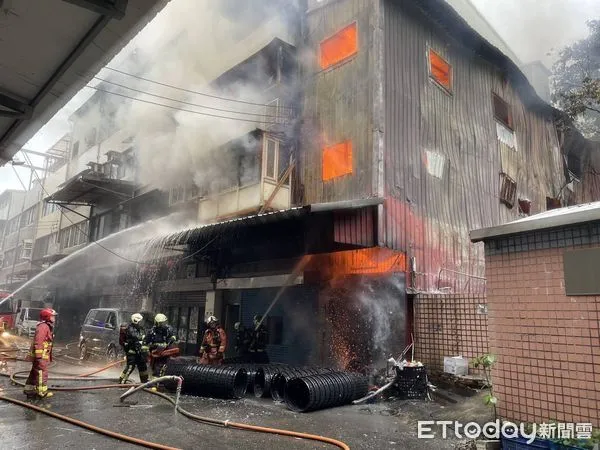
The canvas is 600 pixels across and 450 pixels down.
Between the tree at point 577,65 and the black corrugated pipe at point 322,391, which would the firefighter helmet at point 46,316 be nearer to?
the black corrugated pipe at point 322,391

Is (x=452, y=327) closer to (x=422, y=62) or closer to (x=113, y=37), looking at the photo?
(x=113, y=37)

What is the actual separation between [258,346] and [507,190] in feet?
36.4

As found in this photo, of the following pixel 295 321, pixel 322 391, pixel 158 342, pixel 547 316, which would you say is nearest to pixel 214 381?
pixel 322 391

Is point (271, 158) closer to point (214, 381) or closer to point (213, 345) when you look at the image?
point (213, 345)

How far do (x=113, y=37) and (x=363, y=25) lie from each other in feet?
36.5

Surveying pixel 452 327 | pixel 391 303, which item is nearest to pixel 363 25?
pixel 391 303

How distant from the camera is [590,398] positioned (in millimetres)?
4414

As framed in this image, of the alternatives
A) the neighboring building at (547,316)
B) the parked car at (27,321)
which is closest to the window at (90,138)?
the parked car at (27,321)

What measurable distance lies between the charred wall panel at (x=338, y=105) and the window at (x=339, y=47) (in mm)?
151

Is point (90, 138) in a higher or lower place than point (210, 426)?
higher

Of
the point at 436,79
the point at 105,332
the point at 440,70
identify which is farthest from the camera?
the point at 440,70

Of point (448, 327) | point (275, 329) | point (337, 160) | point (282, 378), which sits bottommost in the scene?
point (282, 378)

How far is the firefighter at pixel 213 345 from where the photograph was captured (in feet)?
32.7

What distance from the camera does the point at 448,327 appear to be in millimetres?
8438
